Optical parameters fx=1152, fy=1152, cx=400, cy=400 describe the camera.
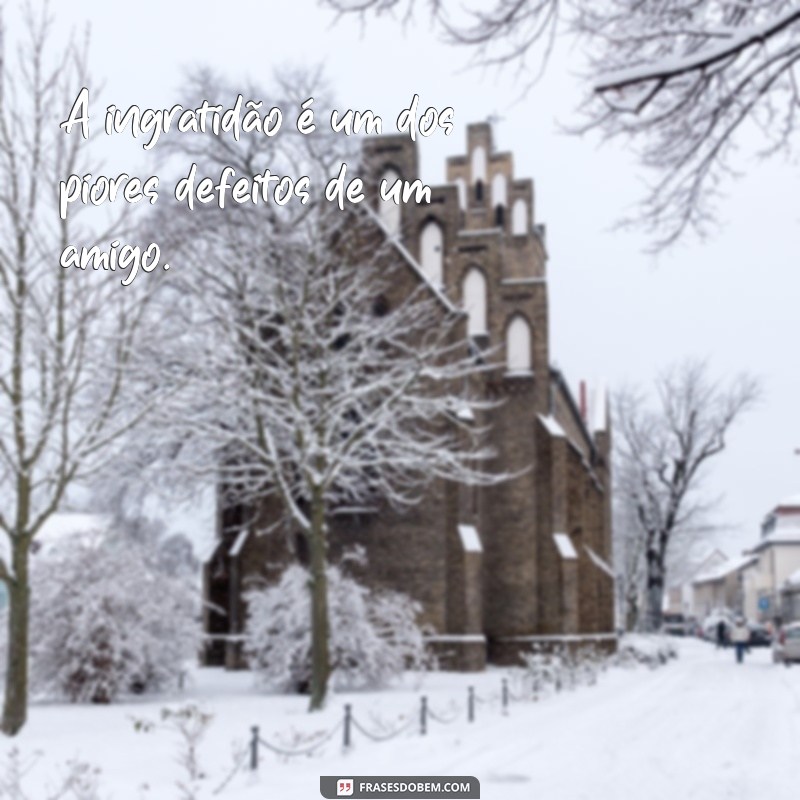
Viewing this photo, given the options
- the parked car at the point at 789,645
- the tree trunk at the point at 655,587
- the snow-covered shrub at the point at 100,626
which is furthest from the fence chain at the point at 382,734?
the tree trunk at the point at 655,587

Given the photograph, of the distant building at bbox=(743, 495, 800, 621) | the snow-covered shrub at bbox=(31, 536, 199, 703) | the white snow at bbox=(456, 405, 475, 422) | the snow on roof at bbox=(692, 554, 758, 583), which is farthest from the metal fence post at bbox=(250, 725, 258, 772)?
the snow on roof at bbox=(692, 554, 758, 583)

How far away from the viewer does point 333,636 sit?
69.1 feet

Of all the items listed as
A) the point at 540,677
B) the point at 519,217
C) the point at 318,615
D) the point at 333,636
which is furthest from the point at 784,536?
the point at 318,615

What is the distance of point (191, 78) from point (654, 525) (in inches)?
1309

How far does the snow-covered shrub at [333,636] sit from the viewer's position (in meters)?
21.0

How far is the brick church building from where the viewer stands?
88.9 ft

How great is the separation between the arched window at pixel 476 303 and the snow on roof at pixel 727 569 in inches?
2768

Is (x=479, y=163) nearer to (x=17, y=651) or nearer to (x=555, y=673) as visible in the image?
(x=555, y=673)

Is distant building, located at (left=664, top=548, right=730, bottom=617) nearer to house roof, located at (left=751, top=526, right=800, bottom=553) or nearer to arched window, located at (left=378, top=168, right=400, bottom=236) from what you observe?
house roof, located at (left=751, top=526, right=800, bottom=553)

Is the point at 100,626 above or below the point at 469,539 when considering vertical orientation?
below

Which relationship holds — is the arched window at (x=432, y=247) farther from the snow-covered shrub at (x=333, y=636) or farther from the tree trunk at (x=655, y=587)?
the tree trunk at (x=655, y=587)

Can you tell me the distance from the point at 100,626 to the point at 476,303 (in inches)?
611

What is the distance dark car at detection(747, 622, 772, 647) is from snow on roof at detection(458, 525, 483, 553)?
32.1m

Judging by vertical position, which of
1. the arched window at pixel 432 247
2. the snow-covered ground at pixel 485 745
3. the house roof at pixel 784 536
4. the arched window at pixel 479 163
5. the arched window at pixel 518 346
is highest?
the arched window at pixel 479 163
